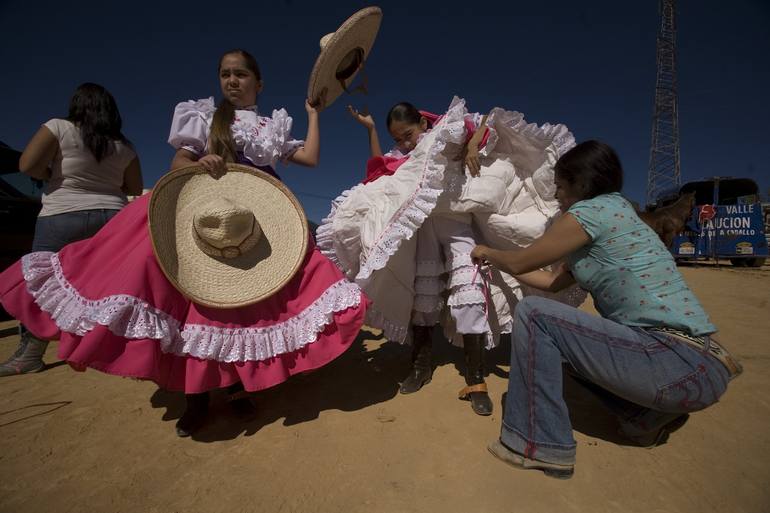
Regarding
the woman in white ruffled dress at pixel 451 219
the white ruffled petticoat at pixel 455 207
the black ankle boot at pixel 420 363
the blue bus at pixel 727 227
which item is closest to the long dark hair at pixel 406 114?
the woman in white ruffled dress at pixel 451 219

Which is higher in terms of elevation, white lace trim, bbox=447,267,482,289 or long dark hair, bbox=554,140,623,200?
long dark hair, bbox=554,140,623,200

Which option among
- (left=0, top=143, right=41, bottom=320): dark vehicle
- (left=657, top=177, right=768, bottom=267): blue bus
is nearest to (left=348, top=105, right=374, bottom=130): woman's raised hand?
(left=0, top=143, right=41, bottom=320): dark vehicle

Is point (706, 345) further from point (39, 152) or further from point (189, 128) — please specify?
point (39, 152)

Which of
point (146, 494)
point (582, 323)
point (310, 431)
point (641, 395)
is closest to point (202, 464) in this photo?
point (146, 494)

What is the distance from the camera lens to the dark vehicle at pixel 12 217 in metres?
4.20

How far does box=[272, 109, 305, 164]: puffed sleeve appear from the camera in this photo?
2109 millimetres

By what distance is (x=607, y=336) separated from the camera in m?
1.46

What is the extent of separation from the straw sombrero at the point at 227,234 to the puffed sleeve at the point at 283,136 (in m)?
0.28

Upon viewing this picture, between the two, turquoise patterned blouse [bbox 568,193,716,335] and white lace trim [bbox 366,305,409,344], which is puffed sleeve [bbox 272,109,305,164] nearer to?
white lace trim [bbox 366,305,409,344]

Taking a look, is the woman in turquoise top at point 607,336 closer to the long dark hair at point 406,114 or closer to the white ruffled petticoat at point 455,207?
the white ruffled petticoat at point 455,207

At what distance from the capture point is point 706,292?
585 centimetres

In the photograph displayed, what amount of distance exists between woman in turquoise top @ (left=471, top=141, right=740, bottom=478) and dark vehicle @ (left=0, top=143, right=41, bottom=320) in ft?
18.7

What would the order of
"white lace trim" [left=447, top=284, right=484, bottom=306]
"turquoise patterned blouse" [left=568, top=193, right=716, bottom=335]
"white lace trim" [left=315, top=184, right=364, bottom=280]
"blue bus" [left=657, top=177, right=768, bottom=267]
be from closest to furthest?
"turquoise patterned blouse" [left=568, top=193, right=716, bottom=335] < "white lace trim" [left=447, top=284, right=484, bottom=306] < "white lace trim" [left=315, top=184, right=364, bottom=280] < "blue bus" [left=657, top=177, right=768, bottom=267]

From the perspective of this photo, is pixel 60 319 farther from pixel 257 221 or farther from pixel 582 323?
pixel 582 323
